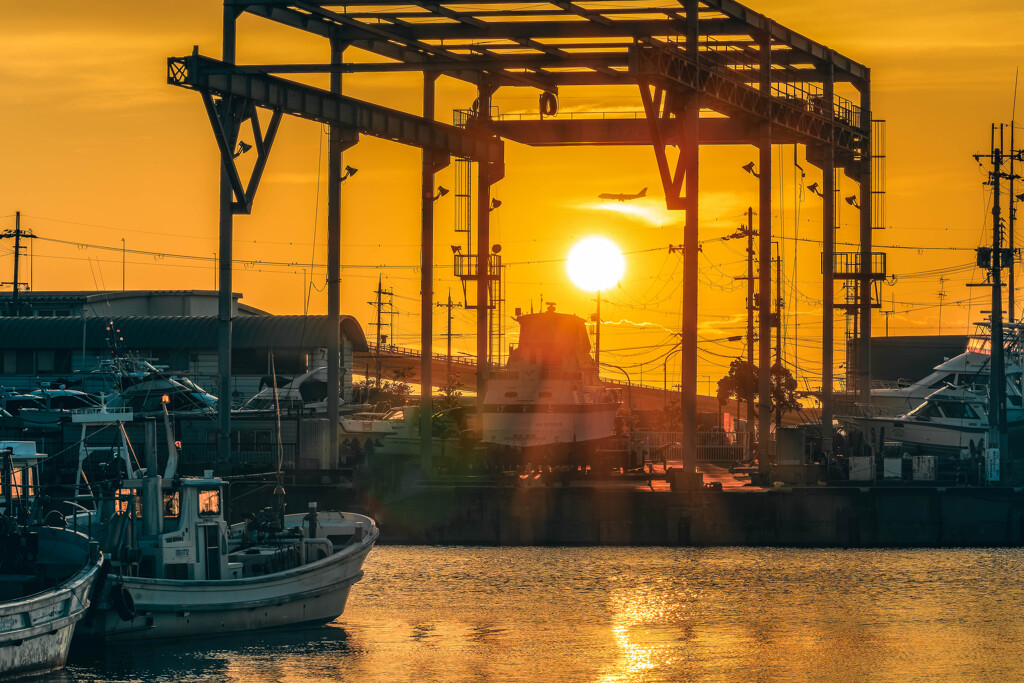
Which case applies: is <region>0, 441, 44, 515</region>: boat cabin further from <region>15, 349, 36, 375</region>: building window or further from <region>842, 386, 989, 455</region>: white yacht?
<region>15, 349, 36, 375</region>: building window

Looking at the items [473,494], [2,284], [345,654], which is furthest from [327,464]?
[2,284]

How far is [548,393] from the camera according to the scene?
A: 212ft

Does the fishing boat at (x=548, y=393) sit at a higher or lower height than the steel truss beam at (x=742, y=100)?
lower

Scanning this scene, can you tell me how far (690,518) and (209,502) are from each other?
838 inches

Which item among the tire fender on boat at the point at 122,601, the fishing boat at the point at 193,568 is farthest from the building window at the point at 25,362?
the tire fender on boat at the point at 122,601

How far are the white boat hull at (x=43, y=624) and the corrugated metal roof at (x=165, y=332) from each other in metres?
49.7

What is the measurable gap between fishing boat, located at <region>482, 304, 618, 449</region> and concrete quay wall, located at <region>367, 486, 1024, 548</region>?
7.94 m

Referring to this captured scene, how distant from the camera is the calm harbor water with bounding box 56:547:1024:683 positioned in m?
36.9

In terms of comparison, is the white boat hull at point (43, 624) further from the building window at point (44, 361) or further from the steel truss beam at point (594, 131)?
the building window at point (44, 361)

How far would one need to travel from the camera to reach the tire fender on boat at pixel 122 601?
36656 mm

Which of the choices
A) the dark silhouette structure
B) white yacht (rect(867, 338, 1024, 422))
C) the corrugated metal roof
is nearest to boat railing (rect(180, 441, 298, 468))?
the dark silhouette structure

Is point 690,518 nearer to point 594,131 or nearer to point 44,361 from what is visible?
point 594,131

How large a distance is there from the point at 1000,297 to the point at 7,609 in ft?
146

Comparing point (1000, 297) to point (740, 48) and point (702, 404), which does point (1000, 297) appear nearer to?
point (740, 48)
